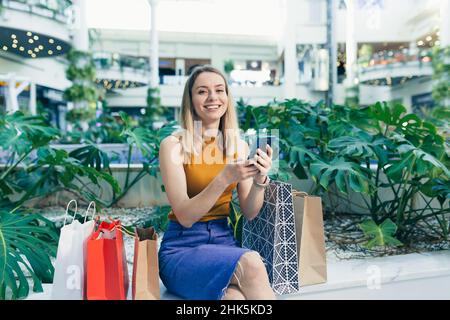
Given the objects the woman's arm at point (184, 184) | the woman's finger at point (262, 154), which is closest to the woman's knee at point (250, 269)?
the woman's arm at point (184, 184)

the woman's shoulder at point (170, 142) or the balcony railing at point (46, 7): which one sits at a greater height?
the balcony railing at point (46, 7)

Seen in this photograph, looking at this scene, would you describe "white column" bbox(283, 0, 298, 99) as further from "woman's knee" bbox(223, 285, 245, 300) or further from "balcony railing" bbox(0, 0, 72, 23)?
"woman's knee" bbox(223, 285, 245, 300)

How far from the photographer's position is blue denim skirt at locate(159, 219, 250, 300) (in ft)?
3.70

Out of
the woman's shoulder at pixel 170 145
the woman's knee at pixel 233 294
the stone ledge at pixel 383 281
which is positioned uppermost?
the woman's shoulder at pixel 170 145

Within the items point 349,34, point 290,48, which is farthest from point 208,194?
point 290,48

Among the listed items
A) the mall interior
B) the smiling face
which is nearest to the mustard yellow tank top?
A: the smiling face

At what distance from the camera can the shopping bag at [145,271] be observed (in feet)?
3.75

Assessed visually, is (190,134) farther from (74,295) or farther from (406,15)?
(406,15)

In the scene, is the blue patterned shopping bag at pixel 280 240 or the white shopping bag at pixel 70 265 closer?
the white shopping bag at pixel 70 265

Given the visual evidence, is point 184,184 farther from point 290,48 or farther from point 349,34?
point 290,48

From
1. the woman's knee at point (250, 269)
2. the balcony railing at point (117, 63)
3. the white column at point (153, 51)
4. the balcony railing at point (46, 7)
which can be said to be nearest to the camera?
the woman's knee at point (250, 269)

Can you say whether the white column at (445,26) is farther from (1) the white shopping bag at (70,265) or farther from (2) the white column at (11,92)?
(1) the white shopping bag at (70,265)

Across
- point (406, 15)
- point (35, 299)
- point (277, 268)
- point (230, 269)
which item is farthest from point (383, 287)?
point (406, 15)

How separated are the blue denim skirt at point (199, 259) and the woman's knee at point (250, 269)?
0.8 inches
